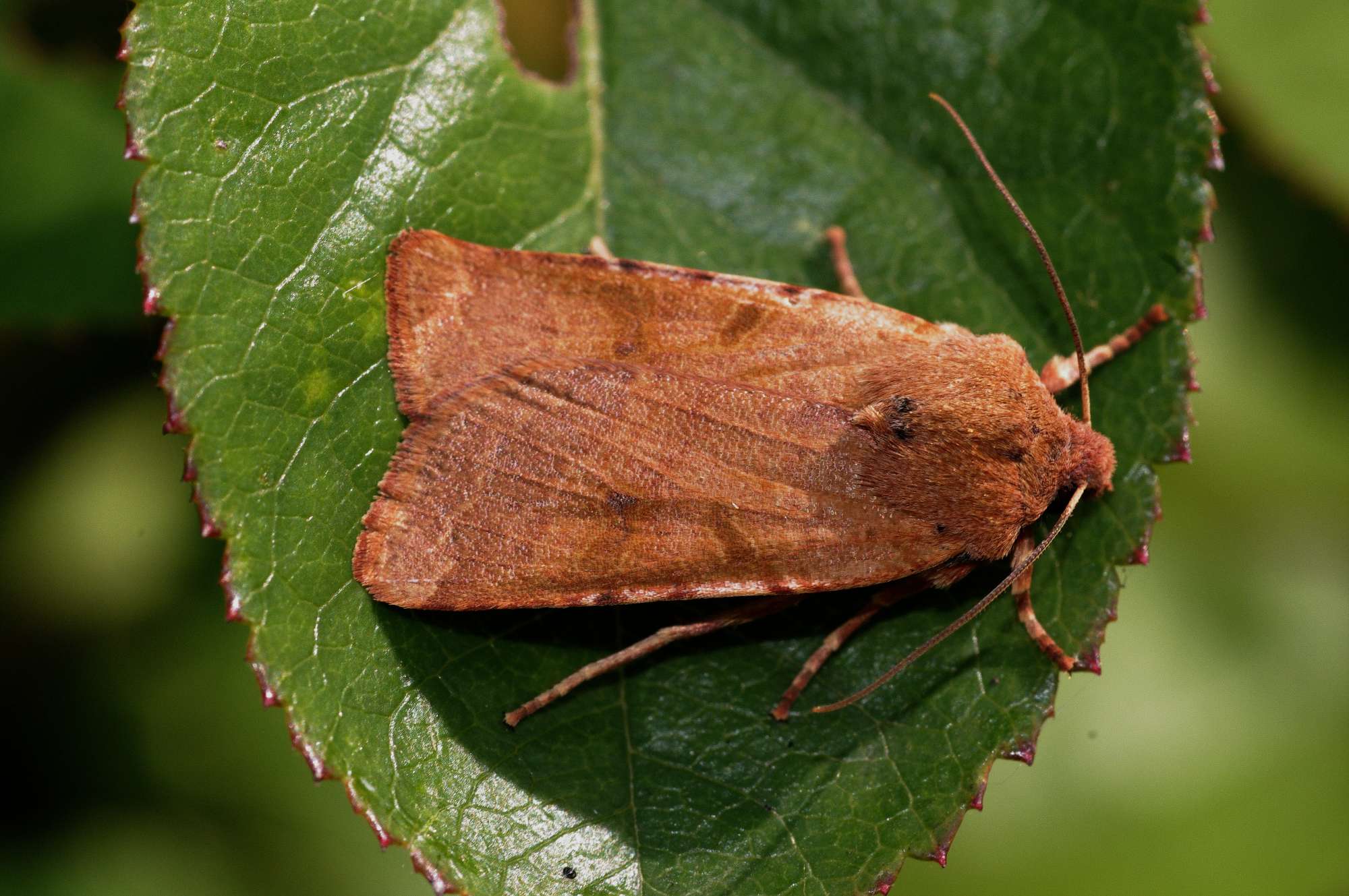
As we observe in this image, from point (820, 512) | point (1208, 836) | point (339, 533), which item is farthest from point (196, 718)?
point (1208, 836)

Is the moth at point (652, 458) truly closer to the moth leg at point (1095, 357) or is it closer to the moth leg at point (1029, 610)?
the moth leg at point (1029, 610)

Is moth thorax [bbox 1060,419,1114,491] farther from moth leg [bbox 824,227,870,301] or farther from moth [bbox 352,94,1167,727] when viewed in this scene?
moth leg [bbox 824,227,870,301]

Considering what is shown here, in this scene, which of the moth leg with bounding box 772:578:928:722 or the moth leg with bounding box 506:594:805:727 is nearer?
the moth leg with bounding box 506:594:805:727

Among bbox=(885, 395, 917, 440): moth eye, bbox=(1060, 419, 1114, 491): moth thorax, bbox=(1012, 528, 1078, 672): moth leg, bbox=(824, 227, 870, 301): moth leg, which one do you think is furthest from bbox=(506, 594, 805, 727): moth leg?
bbox=(824, 227, 870, 301): moth leg

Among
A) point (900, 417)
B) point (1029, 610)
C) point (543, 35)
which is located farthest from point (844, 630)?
point (543, 35)

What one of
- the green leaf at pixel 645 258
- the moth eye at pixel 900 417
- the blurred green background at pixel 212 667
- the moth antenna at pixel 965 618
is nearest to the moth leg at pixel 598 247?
the green leaf at pixel 645 258

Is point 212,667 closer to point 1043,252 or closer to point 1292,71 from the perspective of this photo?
point 1043,252
